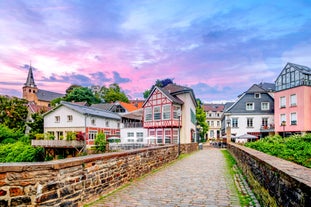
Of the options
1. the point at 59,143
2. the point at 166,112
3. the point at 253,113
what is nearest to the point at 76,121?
the point at 59,143

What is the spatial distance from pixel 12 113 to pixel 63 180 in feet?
142

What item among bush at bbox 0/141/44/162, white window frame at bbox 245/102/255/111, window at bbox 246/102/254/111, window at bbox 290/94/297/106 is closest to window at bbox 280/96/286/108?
window at bbox 290/94/297/106

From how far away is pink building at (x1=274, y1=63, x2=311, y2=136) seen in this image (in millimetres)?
29781

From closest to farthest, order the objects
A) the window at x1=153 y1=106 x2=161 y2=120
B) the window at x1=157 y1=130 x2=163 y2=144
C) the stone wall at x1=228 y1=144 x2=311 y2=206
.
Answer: the stone wall at x1=228 y1=144 x2=311 y2=206 → the window at x1=157 y1=130 x2=163 y2=144 → the window at x1=153 y1=106 x2=161 y2=120

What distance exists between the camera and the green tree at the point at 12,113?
40.8 metres

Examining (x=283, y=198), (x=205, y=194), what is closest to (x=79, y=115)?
(x=205, y=194)

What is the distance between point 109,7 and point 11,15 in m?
4.75

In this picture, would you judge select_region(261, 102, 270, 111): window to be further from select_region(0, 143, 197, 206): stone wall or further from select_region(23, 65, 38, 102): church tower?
select_region(23, 65, 38, 102): church tower

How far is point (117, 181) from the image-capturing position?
678 centimetres

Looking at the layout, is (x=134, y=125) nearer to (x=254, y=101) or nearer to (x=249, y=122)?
(x=249, y=122)

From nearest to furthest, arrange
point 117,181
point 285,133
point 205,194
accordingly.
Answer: point 205,194
point 117,181
point 285,133

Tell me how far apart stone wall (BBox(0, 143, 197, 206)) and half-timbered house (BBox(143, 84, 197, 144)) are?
2131cm

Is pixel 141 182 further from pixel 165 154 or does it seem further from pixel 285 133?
pixel 285 133

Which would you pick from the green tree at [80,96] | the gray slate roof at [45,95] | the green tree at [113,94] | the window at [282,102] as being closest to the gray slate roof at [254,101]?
the window at [282,102]
